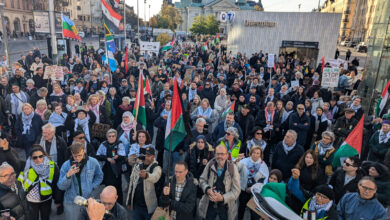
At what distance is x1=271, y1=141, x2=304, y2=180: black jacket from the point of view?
4.83 m

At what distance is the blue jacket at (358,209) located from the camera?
3.26m

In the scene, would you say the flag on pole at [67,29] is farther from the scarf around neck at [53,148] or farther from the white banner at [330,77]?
the white banner at [330,77]

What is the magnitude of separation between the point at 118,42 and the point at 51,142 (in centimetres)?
2044

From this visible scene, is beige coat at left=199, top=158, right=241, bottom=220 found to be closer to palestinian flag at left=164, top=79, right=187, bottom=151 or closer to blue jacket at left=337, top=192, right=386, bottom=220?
palestinian flag at left=164, top=79, right=187, bottom=151

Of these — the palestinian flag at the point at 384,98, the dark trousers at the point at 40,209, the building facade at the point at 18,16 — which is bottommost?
the dark trousers at the point at 40,209

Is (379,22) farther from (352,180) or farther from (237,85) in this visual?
(352,180)

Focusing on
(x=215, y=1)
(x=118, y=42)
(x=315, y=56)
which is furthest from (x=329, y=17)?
(x=215, y=1)

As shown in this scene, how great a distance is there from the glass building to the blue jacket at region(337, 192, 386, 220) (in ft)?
23.9

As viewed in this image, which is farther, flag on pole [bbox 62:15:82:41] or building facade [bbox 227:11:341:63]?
building facade [bbox 227:11:341:63]

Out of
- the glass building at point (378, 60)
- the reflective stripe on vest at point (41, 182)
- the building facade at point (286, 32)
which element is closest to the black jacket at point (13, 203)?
the reflective stripe on vest at point (41, 182)

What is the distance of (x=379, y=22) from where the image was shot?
9836 millimetres

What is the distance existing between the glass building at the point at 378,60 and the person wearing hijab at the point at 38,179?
9873 millimetres

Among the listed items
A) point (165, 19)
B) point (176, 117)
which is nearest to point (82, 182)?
point (176, 117)

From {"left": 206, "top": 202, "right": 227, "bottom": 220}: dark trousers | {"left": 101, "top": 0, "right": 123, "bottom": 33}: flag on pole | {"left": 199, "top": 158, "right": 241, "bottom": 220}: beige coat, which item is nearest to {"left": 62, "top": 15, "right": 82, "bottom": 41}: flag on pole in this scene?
{"left": 101, "top": 0, "right": 123, "bottom": 33}: flag on pole
